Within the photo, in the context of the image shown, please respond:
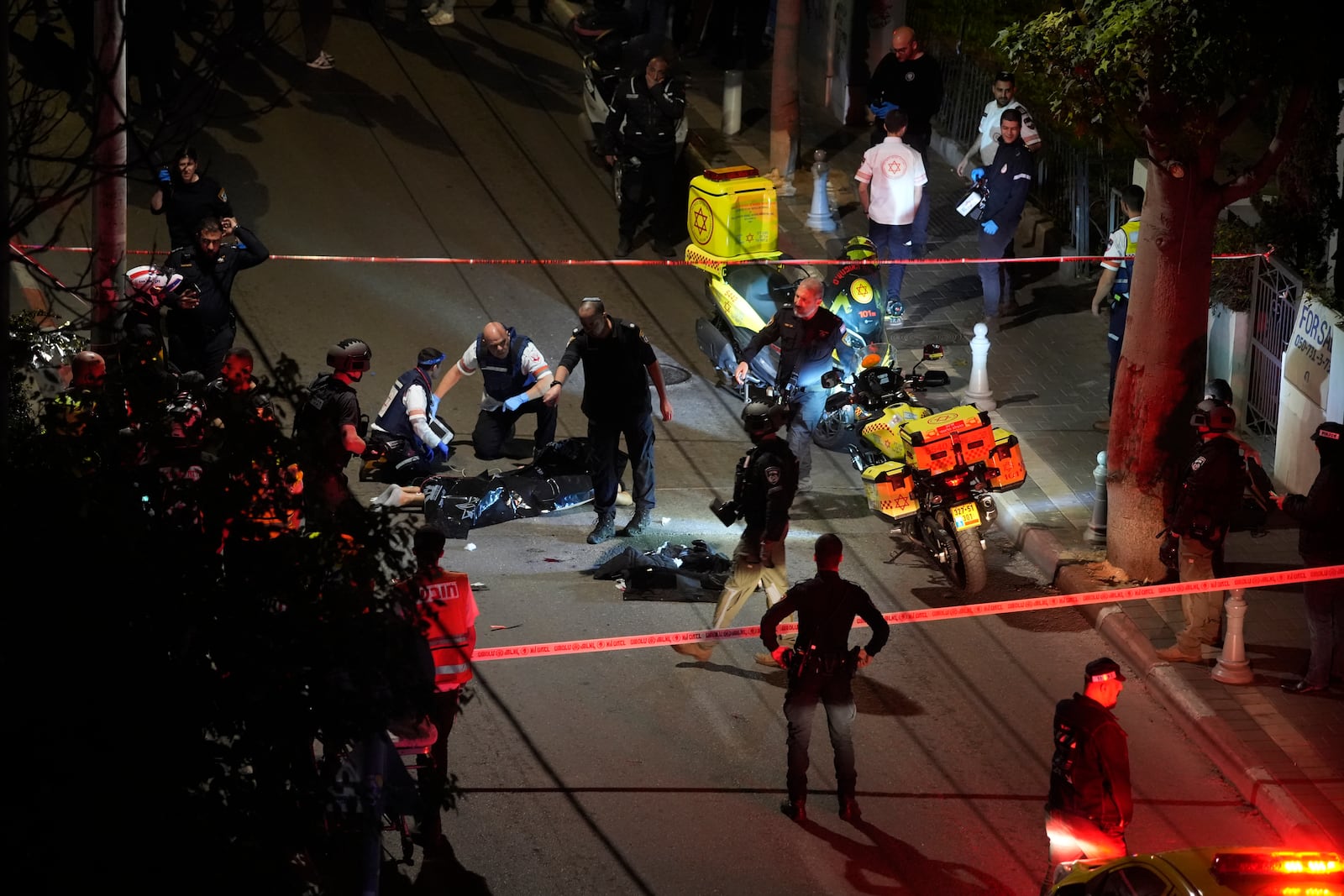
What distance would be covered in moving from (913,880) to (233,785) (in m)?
3.87

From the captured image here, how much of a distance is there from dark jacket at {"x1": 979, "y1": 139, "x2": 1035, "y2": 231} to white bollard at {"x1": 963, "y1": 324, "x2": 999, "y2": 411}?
2.07 metres

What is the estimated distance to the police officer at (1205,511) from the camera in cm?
1048

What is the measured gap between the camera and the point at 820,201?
18844 mm

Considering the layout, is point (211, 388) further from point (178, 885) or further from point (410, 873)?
point (410, 873)

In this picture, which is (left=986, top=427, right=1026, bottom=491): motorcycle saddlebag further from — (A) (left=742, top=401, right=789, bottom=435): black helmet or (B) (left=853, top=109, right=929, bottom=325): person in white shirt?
(B) (left=853, top=109, right=929, bottom=325): person in white shirt

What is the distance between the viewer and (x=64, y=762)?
5.32 meters

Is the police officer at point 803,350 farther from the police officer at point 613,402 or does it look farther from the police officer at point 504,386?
the police officer at point 504,386

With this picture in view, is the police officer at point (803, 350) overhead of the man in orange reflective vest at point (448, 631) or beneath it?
overhead

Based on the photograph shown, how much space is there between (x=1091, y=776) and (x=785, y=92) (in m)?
13.2

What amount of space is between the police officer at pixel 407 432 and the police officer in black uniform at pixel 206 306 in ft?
4.66

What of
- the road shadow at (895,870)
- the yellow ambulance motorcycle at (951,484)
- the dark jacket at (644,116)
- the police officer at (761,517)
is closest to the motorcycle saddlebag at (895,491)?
the yellow ambulance motorcycle at (951,484)

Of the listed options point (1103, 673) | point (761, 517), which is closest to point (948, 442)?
point (761, 517)

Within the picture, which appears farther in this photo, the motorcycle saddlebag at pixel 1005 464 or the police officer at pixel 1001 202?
the police officer at pixel 1001 202

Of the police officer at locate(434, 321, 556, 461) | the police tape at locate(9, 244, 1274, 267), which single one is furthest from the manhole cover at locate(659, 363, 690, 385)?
the police officer at locate(434, 321, 556, 461)
